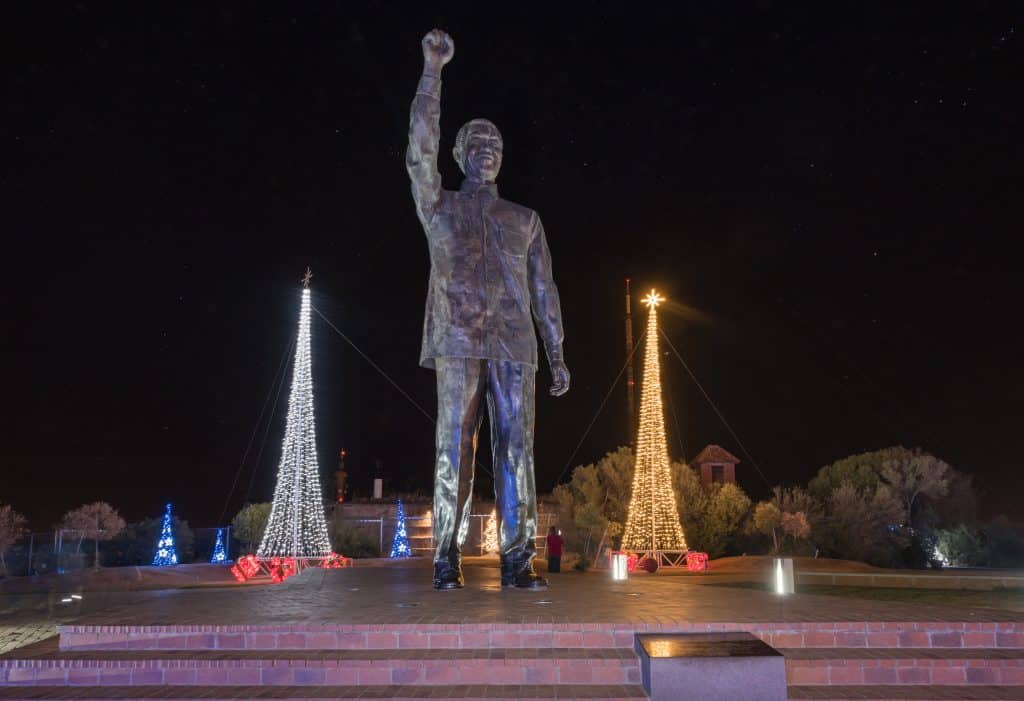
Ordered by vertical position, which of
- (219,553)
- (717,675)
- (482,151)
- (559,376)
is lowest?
(219,553)

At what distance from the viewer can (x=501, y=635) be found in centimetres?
487

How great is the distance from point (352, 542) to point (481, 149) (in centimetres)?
2607

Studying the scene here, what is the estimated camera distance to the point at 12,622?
1148 cm

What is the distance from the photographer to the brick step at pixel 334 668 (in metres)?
4.53

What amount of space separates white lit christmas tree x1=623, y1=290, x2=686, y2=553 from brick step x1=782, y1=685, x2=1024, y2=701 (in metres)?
17.7

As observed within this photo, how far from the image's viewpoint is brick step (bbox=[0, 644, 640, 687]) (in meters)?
4.53

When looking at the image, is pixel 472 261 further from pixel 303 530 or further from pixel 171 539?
pixel 171 539

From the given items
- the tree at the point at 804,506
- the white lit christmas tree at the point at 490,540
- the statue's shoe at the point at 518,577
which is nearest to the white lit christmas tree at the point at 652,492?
the tree at the point at 804,506

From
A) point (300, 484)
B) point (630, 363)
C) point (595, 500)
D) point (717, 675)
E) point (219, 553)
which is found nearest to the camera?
point (717, 675)

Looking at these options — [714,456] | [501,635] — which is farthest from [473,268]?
[714,456]

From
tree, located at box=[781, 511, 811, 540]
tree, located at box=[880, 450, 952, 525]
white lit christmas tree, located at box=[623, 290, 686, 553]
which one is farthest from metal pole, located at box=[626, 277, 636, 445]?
tree, located at box=[880, 450, 952, 525]

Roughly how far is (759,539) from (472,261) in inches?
997

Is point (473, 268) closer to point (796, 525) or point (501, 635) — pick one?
point (501, 635)

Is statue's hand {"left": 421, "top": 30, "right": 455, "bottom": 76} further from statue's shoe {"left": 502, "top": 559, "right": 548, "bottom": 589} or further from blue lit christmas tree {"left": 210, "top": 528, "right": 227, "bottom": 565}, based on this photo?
blue lit christmas tree {"left": 210, "top": 528, "right": 227, "bottom": 565}
